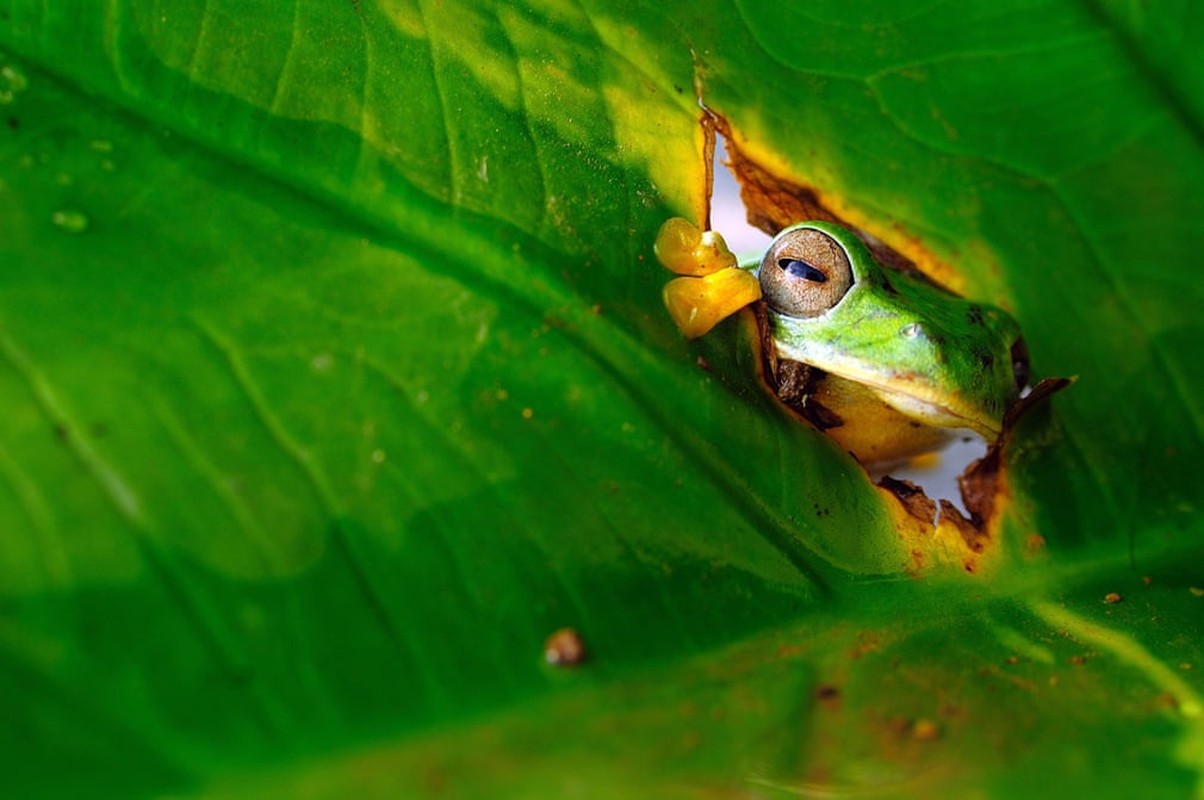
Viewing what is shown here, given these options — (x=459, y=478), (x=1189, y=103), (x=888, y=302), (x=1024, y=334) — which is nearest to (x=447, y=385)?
(x=459, y=478)

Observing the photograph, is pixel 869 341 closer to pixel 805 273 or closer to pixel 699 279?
pixel 805 273

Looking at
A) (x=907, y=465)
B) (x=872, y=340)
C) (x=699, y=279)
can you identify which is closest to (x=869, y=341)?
(x=872, y=340)

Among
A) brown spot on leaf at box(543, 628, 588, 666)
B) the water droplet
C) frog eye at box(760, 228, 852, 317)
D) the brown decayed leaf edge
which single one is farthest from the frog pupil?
the water droplet

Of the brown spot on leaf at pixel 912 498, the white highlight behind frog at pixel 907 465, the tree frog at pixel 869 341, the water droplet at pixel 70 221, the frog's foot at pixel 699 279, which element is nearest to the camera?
the water droplet at pixel 70 221

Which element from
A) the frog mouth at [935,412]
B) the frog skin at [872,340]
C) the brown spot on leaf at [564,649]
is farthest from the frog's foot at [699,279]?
the brown spot on leaf at [564,649]

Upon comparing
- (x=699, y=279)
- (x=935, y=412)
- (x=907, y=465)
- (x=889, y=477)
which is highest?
(x=699, y=279)

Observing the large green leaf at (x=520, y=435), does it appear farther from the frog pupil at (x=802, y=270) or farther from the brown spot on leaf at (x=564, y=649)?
the frog pupil at (x=802, y=270)

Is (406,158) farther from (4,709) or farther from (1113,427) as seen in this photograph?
(1113,427)
